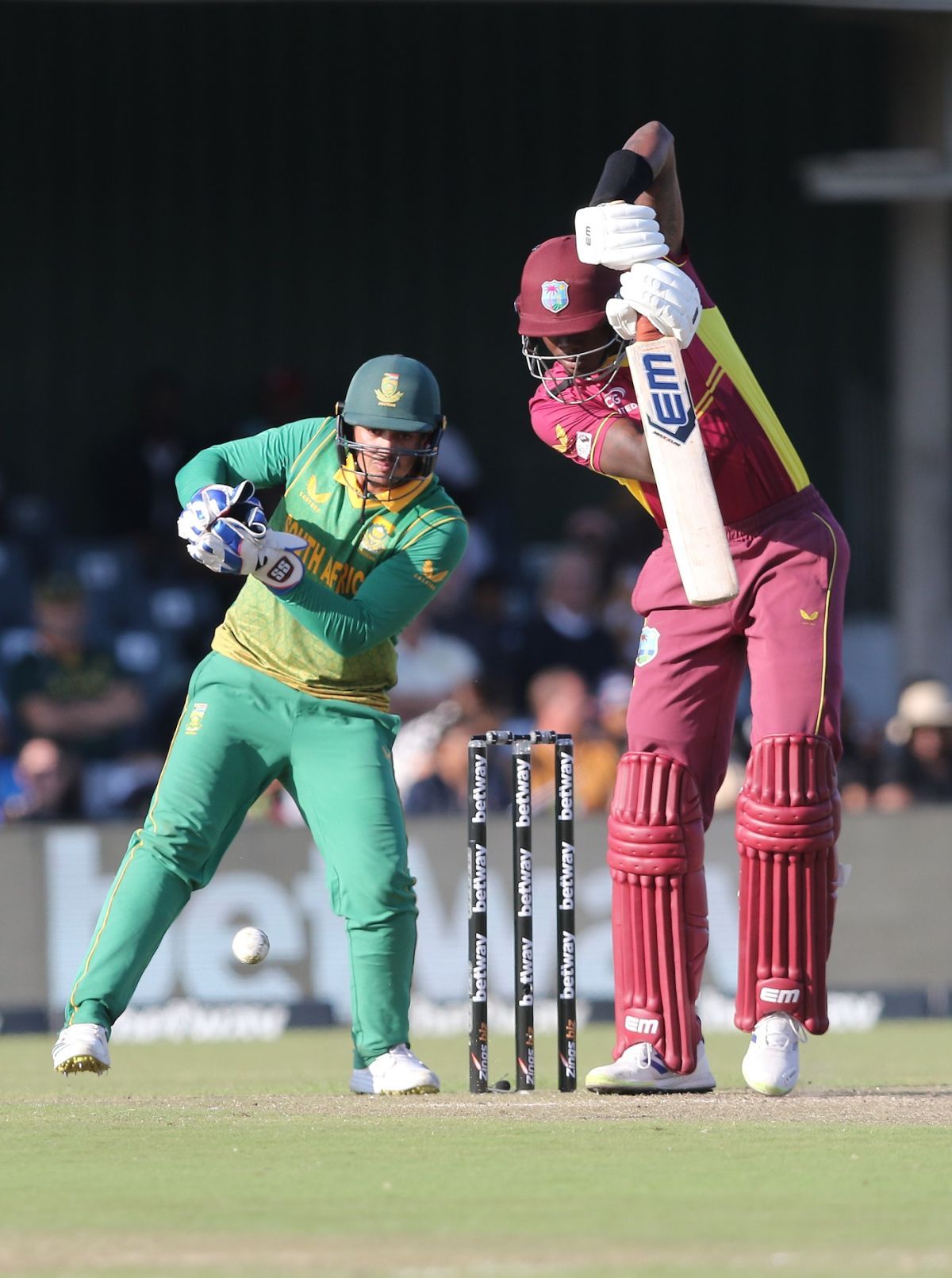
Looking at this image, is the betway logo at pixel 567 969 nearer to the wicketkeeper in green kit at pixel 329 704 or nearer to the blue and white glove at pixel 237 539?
the wicketkeeper in green kit at pixel 329 704

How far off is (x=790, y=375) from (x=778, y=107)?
6.94 ft

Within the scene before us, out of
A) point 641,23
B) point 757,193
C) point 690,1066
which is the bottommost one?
point 690,1066

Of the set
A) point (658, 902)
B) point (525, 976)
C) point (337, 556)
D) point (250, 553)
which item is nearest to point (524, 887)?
point (525, 976)

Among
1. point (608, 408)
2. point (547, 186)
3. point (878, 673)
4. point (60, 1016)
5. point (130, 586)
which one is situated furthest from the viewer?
point (547, 186)

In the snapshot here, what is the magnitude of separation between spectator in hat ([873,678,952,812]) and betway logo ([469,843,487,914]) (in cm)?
579

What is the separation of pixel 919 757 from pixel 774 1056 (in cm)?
667

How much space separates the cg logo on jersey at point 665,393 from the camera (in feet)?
17.9

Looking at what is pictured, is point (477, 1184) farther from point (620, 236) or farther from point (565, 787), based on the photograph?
point (620, 236)

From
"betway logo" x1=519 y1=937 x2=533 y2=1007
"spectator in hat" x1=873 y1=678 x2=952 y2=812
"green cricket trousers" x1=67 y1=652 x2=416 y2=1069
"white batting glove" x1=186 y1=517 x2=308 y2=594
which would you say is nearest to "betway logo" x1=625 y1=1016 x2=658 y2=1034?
"betway logo" x1=519 y1=937 x2=533 y2=1007

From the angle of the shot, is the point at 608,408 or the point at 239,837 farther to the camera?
the point at 239,837

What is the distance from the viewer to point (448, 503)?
6.10 meters

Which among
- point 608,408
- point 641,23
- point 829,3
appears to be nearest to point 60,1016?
point 608,408

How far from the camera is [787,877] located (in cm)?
558

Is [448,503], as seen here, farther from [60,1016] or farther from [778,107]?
[778,107]
